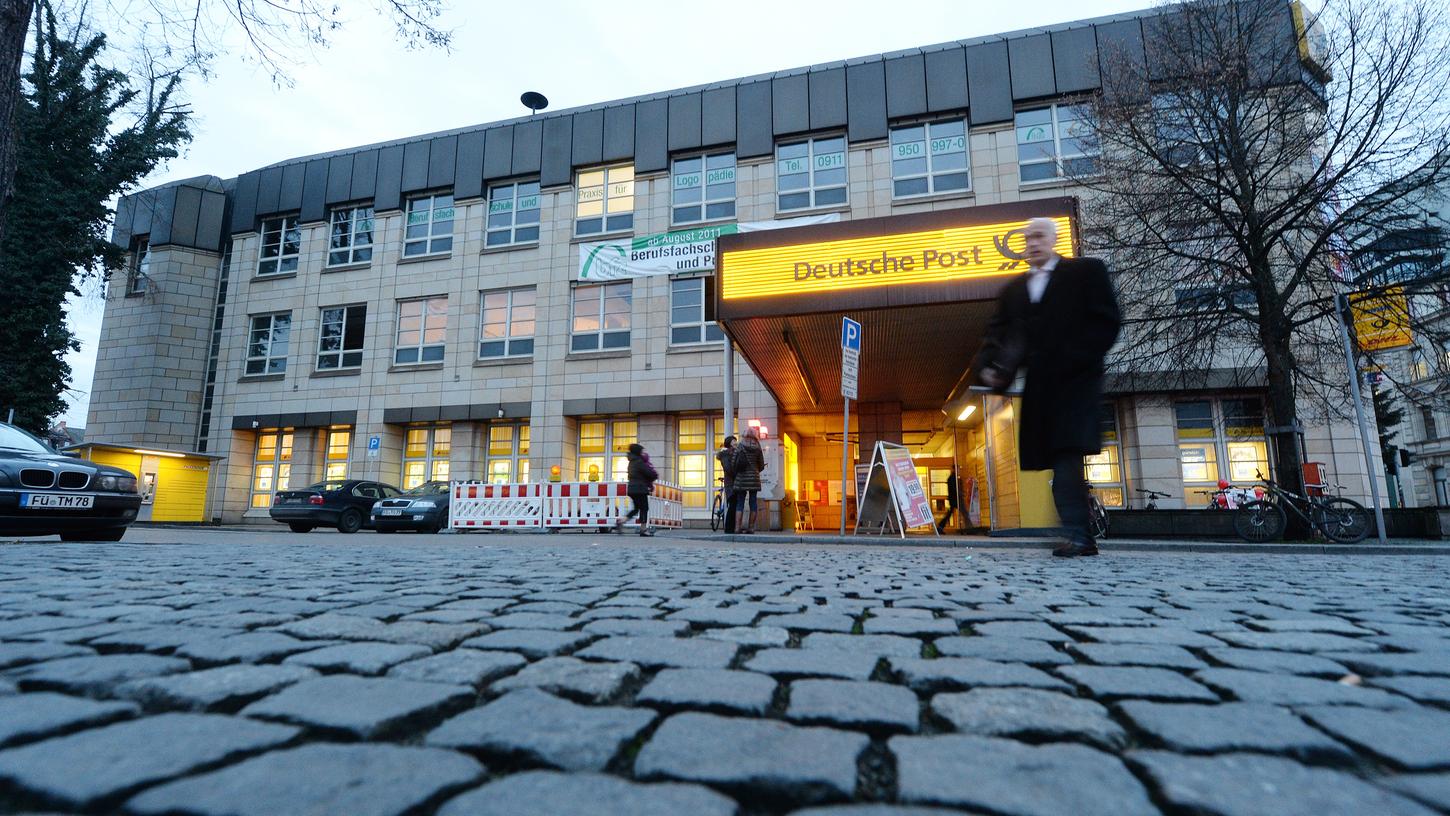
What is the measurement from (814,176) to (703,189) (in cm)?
324

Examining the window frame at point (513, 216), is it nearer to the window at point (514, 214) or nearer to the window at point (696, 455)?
the window at point (514, 214)

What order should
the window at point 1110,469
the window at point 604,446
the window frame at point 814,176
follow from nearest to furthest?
the window at point 1110,469
the window frame at point 814,176
the window at point 604,446

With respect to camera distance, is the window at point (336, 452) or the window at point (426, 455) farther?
the window at point (336, 452)

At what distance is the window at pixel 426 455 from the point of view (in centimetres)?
2150

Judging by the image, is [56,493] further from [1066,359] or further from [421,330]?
[421,330]

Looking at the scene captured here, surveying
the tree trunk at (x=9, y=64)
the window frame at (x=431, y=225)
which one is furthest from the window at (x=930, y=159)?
the tree trunk at (x=9, y=64)

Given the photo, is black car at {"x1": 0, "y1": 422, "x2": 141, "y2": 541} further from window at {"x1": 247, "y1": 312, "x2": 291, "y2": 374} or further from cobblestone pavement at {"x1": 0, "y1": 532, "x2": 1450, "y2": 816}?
window at {"x1": 247, "y1": 312, "x2": 291, "y2": 374}

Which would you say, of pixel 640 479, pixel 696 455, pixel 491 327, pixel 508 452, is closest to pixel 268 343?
pixel 491 327

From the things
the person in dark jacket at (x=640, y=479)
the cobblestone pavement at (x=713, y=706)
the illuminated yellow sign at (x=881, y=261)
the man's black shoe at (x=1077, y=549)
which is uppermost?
the illuminated yellow sign at (x=881, y=261)

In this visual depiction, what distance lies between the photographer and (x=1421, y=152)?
1101 cm

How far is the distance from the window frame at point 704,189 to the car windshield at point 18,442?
15.5 m

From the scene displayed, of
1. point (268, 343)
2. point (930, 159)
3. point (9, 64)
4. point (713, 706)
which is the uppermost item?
point (930, 159)

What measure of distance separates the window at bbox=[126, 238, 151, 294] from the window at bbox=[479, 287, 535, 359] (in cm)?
1264

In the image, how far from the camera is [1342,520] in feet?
32.9
